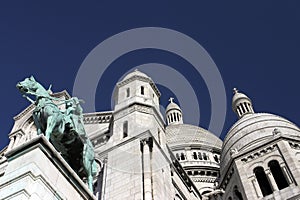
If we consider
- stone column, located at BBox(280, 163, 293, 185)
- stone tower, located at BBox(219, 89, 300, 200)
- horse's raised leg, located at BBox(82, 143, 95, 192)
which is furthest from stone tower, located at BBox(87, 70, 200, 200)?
stone column, located at BBox(280, 163, 293, 185)

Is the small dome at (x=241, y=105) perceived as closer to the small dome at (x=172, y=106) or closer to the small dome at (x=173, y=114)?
the small dome at (x=173, y=114)

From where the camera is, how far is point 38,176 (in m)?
7.96

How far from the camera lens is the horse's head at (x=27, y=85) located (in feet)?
33.0

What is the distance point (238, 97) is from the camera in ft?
107

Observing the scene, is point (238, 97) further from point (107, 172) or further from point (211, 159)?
point (107, 172)

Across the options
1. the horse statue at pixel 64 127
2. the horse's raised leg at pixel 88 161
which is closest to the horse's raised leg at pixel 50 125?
the horse statue at pixel 64 127

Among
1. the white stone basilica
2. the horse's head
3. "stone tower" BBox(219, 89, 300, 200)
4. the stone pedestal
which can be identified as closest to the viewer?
the stone pedestal

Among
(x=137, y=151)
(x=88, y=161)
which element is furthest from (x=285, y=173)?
(x=88, y=161)

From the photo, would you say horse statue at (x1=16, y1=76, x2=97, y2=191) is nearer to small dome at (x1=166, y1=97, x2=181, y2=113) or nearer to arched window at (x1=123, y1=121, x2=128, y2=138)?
arched window at (x1=123, y1=121, x2=128, y2=138)

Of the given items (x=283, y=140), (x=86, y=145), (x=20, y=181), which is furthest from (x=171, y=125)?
(x=20, y=181)

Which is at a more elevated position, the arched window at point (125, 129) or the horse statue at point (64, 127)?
the arched window at point (125, 129)

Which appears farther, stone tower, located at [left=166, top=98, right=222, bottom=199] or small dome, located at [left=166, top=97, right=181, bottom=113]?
small dome, located at [left=166, top=97, right=181, bottom=113]

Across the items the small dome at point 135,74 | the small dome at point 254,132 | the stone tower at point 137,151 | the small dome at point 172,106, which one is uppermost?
the small dome at point 172,106

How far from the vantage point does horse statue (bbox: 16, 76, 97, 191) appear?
981cm
